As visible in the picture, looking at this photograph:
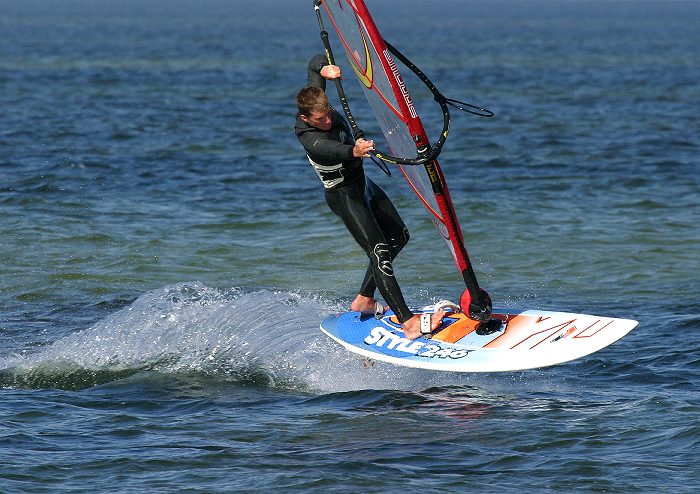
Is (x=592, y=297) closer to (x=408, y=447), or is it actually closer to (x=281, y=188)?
(x=408, y=447)

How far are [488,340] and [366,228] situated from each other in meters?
1.26

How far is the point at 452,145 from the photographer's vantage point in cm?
2311

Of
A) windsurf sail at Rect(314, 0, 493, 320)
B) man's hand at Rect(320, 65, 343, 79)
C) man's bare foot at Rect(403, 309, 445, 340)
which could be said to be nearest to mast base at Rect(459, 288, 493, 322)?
windsurf sail at Rect(314, 0, 493, 320)

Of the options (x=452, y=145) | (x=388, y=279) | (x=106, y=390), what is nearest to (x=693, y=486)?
(x=388, y=279)

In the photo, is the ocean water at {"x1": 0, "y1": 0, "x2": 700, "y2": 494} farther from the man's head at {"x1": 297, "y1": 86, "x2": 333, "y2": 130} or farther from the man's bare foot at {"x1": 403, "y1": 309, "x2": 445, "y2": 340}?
the man's head at {"x1": 297, "y1": 86, "x2": 333, "y2": 130}

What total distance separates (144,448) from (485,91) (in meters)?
30.7

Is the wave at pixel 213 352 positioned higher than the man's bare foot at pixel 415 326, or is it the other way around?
the man's bare foot at pixel 415 326

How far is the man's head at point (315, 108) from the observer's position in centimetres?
795

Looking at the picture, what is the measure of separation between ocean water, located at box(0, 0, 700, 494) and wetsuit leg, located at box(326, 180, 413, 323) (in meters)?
0.85

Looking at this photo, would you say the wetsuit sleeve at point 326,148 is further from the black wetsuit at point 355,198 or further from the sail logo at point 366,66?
the sail logo at point 366,66

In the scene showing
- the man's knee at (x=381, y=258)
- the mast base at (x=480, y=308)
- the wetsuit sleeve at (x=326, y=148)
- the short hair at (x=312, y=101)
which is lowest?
the mast base at (x=480, y=308)

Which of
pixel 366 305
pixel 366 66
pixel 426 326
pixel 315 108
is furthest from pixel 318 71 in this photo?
pixel 426 326

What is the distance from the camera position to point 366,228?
838 cm

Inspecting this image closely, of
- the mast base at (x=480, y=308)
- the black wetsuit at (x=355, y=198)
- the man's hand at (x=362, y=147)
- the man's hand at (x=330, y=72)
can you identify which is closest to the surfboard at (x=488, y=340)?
the mast base at (x=480, y=308)
